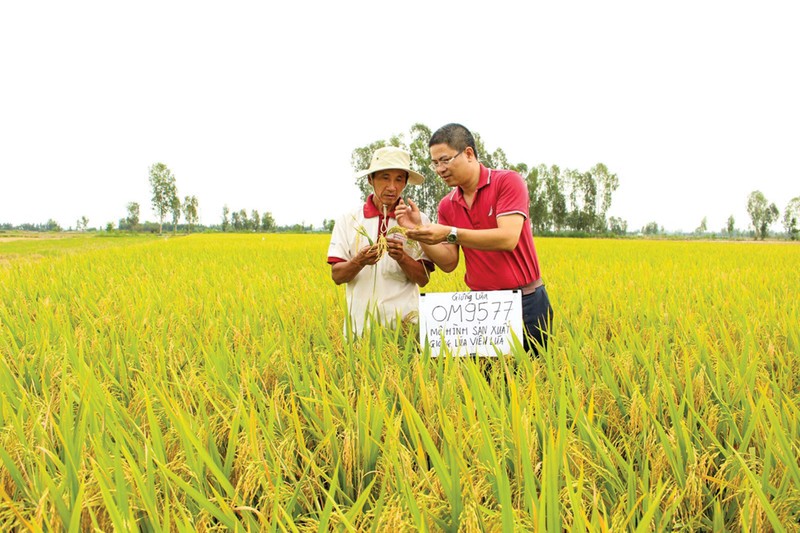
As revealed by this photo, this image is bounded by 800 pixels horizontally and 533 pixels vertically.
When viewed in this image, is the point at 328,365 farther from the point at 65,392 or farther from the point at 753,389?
the point at 753,389

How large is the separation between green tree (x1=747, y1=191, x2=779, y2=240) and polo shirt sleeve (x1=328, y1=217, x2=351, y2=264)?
81.5m

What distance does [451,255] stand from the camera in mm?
2123

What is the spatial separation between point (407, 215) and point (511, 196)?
445 millimetres

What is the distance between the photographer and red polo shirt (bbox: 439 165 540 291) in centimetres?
205

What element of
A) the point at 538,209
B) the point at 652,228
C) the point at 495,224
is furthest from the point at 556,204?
the point at 495,224

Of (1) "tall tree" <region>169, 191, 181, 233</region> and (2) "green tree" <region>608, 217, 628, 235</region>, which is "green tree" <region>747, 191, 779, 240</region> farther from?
(1) "tall tree" <region>169, 191, 181, 233</region>

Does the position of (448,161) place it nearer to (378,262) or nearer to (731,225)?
(378,262)

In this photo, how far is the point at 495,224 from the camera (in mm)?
2129

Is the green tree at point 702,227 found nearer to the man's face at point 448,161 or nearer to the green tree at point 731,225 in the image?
the green tree at point 731,225

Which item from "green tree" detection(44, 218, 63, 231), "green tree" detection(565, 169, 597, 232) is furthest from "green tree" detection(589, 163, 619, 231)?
"green tree" detection(44, 218, 63, 231)

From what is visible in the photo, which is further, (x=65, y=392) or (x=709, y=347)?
(x=709, y=347)

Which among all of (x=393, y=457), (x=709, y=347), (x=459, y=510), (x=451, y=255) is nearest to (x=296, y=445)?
(x=393, y=457)

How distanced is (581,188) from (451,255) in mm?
60119

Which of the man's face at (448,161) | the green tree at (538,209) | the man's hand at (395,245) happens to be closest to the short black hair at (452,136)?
the man's face at (448,161)
